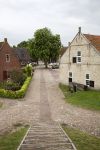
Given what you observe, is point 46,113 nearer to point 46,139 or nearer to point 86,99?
point 86,99

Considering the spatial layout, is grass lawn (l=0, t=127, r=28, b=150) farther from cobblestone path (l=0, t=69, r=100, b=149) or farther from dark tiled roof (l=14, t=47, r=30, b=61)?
dark tiled roof (l=14, t=47, r=30, b=61)

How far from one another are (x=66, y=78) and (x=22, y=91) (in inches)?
440

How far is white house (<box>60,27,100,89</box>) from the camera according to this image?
144 feet

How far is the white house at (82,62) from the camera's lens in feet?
144

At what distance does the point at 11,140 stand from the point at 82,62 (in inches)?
1124

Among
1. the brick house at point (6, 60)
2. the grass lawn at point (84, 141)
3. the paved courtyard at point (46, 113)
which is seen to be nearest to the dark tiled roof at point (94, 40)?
the paved courtyard at point (46, 113)

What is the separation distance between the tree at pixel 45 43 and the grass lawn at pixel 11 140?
7689cm

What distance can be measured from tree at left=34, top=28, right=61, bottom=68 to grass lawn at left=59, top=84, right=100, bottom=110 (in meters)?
56.4

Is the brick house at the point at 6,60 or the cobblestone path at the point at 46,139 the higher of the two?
the brick house at the point at 6,60

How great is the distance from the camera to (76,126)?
84.0 feet

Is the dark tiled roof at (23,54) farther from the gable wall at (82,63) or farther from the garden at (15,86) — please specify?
the gable wall at (82,63)

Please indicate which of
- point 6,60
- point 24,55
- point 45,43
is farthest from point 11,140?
point 24,55

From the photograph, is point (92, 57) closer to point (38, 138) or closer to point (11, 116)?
point (11, 116)

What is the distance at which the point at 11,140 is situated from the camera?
64.2 ft
